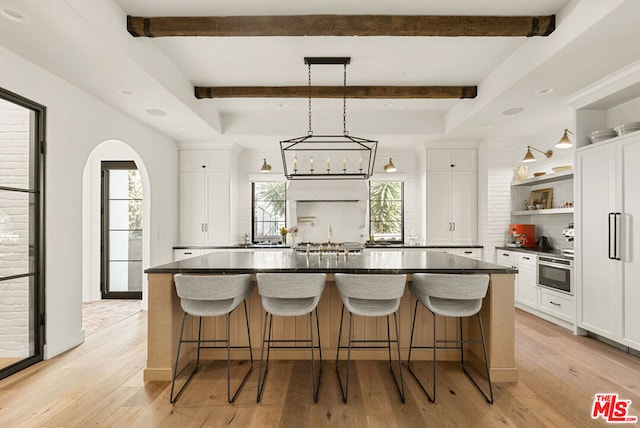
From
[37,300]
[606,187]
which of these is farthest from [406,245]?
[37,300]

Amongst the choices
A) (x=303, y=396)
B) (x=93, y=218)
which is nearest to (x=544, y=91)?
(x=303, y=396)

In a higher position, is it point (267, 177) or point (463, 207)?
point (267, 177)

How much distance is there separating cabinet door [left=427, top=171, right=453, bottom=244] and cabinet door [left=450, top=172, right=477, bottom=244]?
0.09m

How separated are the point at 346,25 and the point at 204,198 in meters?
4.06

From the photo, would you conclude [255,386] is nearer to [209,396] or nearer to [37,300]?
[209,396]

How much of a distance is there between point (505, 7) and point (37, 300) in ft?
15.8

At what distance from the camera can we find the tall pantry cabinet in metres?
3.35

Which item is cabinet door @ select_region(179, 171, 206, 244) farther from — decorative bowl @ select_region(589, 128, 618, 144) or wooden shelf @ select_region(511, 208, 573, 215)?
decorative bowl @ select_region(589, 128, 618, 144)

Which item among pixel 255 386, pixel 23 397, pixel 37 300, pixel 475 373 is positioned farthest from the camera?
pixel 37 300

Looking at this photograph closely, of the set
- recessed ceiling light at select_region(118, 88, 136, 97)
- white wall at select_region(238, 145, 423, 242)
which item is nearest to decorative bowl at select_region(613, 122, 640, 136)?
white wall at select_region(238, 145, 423, 242)

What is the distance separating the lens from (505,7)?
2.77m

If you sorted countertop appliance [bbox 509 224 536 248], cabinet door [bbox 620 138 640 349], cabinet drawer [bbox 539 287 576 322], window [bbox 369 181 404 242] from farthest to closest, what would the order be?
window [bbox 369 181 404 242], countertop appliance [bbox 509 224 536 248], cabinet drawer [bbox 539 287 576 322], cabinet door [bbox 620 138 640 349]

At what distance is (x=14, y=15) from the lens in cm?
233

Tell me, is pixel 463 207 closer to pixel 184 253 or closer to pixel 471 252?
pixel 471 252
